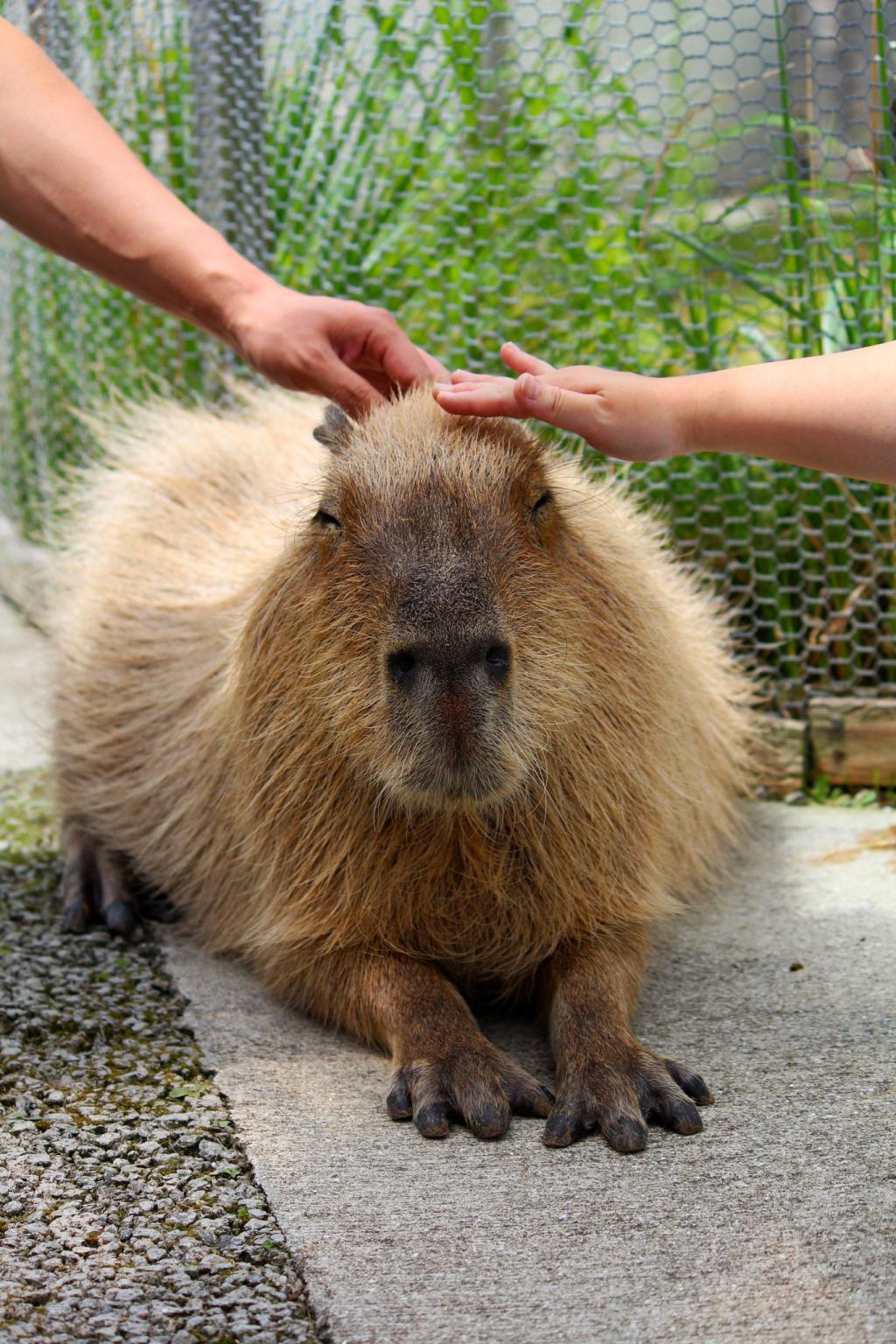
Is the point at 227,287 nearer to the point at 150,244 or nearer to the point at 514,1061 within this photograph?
the point at 150,244

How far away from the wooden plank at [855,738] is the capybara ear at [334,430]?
5.74 ft

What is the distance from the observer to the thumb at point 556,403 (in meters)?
2.15

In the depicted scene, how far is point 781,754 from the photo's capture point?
3801 mm

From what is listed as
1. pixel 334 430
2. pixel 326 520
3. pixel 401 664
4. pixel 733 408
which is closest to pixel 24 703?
pixel 334 430

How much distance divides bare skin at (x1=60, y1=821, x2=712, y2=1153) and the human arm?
2.80 feet

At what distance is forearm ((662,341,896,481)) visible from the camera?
207 centimetres

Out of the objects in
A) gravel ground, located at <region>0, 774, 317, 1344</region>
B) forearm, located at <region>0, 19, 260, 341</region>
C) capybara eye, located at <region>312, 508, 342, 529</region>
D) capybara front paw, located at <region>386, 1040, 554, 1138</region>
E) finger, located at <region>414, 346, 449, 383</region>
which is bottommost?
gravel ground, located at <region>0, 774, 317, 1344</region>

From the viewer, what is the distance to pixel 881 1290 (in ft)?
5.16

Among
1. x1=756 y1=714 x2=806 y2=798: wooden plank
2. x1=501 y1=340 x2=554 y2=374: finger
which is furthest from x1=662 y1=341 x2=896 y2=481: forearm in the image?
x1=756 y1=714 x2=806 y2=798: wooden plank

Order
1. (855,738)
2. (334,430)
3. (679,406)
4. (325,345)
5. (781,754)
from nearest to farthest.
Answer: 1. (679,406)
2. (334,430)
3. (325,345)
4. (855,738)
5. (781,754)

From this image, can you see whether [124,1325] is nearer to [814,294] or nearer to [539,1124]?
[539,1124]

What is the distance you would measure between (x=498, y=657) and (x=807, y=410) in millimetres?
599

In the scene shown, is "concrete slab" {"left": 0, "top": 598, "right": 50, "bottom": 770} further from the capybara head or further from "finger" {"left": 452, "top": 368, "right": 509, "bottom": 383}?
"finger" {"left": 452, "top": 368, "right": 509, "bottom": 383}

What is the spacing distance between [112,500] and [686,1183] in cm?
281
